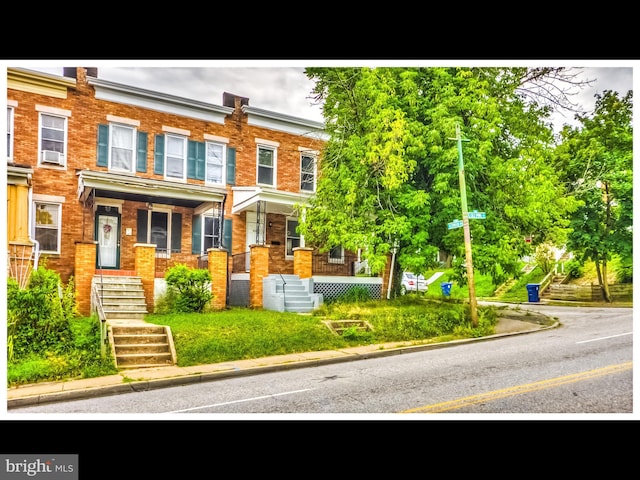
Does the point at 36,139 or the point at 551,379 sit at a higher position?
the point at 36,139

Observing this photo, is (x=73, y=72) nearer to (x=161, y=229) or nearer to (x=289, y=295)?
(x=161, y=229)

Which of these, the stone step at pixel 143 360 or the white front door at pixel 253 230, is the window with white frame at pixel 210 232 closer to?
the white front door at pixel 253 230

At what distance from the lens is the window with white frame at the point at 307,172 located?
399 inches

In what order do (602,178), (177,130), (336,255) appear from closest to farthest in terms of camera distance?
(602,178) < (177,130) < (336,255)

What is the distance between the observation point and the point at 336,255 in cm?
997

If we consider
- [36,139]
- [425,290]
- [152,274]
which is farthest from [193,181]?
[425,290]

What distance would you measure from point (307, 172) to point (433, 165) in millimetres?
2929

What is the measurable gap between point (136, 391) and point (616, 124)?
6.65 metres

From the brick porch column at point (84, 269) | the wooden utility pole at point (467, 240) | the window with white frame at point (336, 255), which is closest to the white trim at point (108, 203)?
the brick porch column at point (84, 269)

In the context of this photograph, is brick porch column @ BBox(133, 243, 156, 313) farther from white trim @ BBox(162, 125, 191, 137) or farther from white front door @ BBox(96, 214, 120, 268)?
white trim @ BBox(162, 125, 191, 137)

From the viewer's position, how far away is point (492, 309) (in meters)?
8.52

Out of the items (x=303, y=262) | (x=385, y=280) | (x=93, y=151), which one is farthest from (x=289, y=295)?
(x=93, y=151)

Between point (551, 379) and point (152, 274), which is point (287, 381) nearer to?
point (551, 379)

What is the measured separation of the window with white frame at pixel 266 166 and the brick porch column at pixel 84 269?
381 cm
